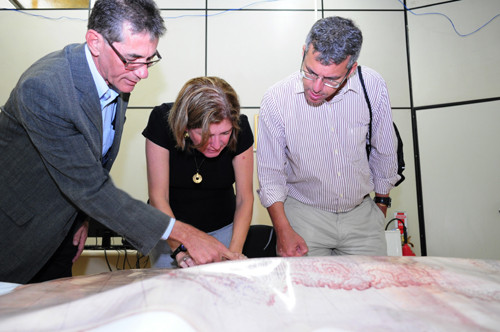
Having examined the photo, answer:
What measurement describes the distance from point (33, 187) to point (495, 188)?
338 cm

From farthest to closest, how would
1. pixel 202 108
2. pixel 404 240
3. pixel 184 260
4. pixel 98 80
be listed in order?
pixel 404 240 → pixel 202 108 → pixel 184 260 → pixel 98 80

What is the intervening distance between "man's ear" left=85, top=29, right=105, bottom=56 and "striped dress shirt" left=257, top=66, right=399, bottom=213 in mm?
734

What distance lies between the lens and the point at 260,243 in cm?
201

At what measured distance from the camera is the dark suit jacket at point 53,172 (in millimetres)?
1006

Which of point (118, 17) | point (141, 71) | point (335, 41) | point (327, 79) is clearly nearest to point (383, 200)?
point (327, 79)

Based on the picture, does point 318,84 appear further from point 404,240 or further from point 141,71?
point 404,240

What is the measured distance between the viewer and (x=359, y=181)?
5.34 ft

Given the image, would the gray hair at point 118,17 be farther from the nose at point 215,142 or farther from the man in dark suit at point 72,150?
the nose at point 215,142

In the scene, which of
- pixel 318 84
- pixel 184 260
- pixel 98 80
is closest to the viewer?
pixel 98 80

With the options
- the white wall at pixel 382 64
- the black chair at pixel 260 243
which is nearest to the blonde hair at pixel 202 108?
the black chair at pixel 260 243

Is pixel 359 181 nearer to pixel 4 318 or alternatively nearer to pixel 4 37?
pixel 4 318

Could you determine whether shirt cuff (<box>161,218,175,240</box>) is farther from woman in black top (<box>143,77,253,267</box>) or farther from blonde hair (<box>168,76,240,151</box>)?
blonde hair (<box>168,76,240,151</box>)

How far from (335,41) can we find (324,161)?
0.45 meters

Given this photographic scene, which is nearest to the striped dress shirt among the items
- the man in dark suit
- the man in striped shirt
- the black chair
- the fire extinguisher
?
the man in striped shirt
